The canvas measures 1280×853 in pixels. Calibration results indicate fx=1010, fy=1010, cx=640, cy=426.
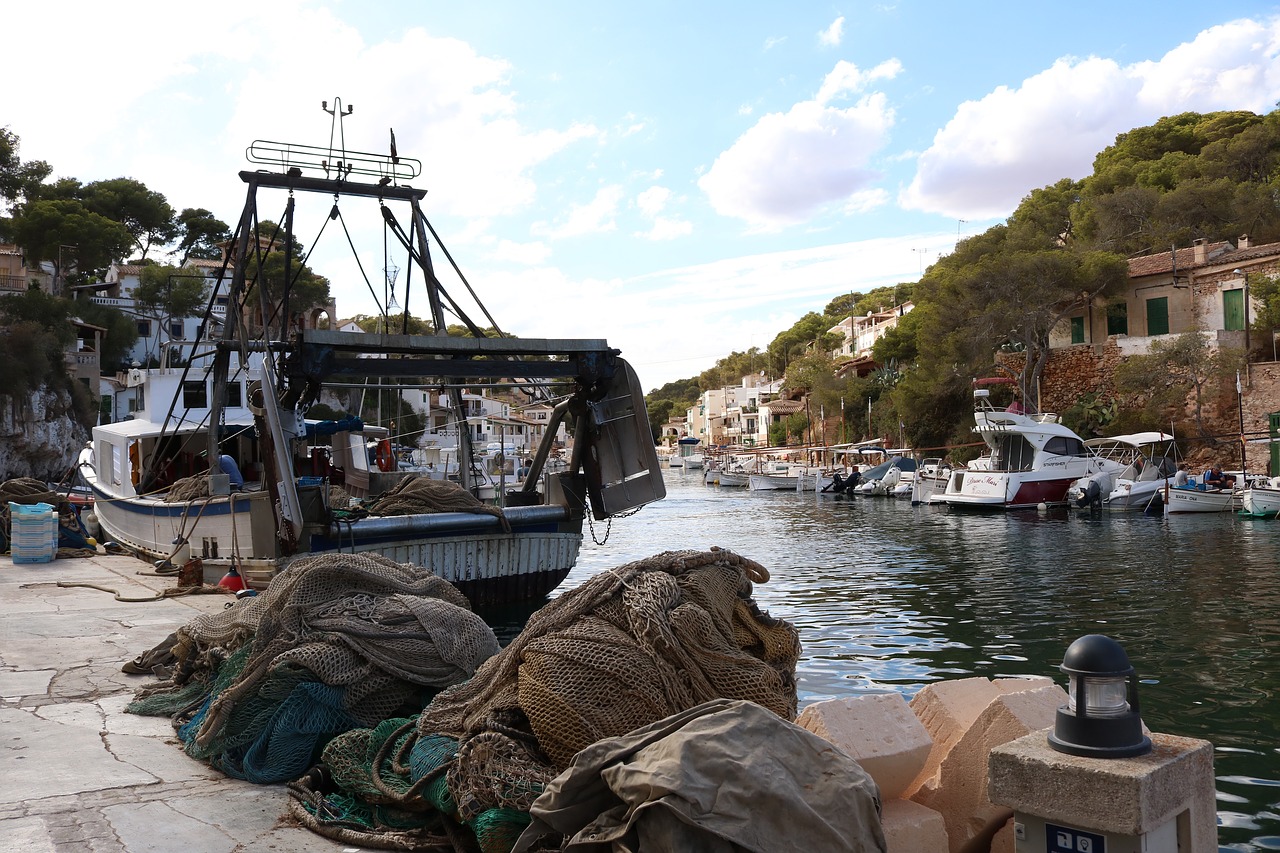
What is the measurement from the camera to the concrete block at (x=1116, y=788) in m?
2.74

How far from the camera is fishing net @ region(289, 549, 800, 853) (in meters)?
4.02

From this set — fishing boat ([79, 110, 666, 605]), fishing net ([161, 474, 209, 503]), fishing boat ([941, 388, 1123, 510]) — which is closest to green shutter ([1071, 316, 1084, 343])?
fishing boat ([941, 388, 1123, 510])

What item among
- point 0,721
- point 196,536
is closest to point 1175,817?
point 0,721

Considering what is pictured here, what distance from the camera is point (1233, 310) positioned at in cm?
4462

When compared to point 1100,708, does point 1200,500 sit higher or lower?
lower

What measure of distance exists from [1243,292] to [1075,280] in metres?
6.80

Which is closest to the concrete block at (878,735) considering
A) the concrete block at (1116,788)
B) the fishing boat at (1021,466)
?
the concrete block at (1116,788)

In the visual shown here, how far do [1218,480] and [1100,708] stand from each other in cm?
3399

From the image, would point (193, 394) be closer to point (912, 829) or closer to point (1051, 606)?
point (1051, 606)

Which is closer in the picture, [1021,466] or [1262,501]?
[1262,501]

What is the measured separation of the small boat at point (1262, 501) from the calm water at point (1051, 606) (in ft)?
3.62

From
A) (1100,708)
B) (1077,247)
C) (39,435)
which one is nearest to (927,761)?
(1100,708)

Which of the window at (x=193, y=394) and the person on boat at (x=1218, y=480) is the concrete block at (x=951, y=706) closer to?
the window at (x=193, y=394)

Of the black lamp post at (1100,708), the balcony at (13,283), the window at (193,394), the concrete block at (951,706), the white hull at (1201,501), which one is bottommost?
the white hull at (1201,501)
